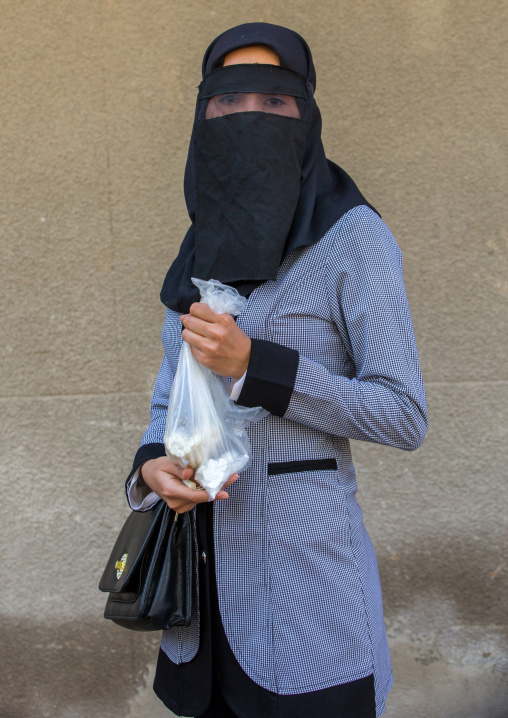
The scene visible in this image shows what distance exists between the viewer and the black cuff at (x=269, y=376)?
128 cm

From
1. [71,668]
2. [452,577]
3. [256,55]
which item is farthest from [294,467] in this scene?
[71,668]

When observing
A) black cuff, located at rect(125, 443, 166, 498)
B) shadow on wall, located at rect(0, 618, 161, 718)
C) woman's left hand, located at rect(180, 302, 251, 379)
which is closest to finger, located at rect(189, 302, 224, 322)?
woman's left hand, located at rect(180, 302, 251, 379)

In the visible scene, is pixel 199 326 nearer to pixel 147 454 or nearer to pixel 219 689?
pixel 147 454

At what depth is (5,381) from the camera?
2.87 meters

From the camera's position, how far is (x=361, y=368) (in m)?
1.35

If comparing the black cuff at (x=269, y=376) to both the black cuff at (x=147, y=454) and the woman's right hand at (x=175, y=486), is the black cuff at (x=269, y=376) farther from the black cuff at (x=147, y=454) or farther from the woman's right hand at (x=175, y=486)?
the black cuff at (x=147, y=454)

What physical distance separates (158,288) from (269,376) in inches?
64.7

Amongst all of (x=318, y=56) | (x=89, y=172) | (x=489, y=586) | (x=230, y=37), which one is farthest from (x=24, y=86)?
(x=489, y=586)

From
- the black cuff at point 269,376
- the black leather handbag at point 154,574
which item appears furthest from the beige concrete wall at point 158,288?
→ the black cuff at point 269,376

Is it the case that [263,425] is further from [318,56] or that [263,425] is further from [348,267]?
[318,56]

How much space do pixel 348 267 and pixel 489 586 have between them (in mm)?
2092

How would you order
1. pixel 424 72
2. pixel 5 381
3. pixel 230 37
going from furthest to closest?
pixel 5 381, pixel 424 72, pixel 230 37

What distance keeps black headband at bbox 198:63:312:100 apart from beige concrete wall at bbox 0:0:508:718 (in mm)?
1277

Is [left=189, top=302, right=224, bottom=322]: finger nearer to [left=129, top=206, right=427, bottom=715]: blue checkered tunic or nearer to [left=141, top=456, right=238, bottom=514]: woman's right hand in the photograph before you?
[left=129, top=206, right=427, bottom=715]: blue checkered tunic
